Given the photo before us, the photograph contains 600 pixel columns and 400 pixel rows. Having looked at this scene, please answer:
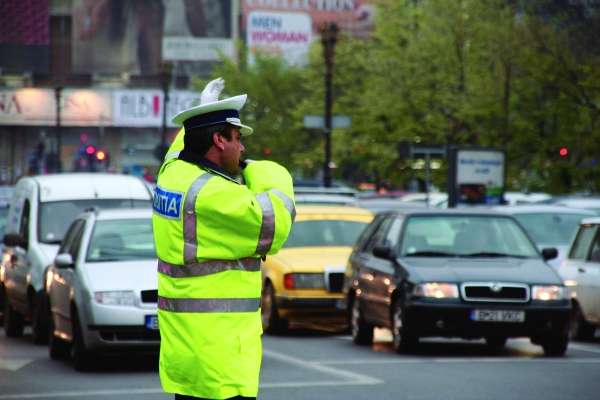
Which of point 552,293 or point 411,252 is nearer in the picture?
point 552,293

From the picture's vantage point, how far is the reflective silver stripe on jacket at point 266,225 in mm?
5777

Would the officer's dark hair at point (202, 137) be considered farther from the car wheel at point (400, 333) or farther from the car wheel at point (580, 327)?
the car wheel at point (580, 327)

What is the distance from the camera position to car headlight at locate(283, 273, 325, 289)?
19906 mm

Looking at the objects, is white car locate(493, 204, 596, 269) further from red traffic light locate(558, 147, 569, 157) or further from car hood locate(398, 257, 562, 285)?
red traffic light locate(558, 147, 569, 157)

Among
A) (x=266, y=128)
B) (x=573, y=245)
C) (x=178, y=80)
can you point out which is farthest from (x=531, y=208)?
(x=178, y=80)

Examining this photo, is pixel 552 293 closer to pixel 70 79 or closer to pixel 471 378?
pixel 471 378

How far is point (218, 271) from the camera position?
582 centimetres

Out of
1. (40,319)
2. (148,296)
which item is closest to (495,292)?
(148,296)

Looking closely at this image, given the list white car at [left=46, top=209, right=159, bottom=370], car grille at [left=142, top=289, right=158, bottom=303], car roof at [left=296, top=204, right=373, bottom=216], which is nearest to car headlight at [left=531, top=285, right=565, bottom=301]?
white car at [left=46, top=209, right=159, bottom=370]

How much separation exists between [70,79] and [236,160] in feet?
303

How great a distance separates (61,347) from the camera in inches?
630

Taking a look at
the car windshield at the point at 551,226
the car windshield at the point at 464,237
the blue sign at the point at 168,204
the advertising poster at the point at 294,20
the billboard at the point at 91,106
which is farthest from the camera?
the advertising poster at the point at 294,20

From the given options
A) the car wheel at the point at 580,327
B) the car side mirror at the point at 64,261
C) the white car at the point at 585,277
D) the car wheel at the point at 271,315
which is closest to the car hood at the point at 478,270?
the white car at the point at 585,277

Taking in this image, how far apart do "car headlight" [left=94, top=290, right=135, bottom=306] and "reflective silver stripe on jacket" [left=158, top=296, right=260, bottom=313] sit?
28.7 ft
